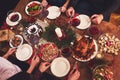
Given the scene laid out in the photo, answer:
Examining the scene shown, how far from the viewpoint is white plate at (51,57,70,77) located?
2.17 metres

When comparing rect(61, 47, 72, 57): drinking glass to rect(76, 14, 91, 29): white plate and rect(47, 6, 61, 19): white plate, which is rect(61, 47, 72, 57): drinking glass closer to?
rect(76, 14, 91, 29): white plate

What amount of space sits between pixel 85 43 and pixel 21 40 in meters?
0.74

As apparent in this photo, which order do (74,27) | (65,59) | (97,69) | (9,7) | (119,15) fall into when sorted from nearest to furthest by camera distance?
(97,69) < (65,59) < (74,27) < (119,15) < (9,7)

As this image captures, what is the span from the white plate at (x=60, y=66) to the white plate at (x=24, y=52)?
302 mm

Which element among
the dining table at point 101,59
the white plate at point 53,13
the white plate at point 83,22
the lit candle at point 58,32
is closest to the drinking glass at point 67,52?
the dining table at point 101,59

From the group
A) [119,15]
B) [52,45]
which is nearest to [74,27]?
[52,45]

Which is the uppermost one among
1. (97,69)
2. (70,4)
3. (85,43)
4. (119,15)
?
(70,4)

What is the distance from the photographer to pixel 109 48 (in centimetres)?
220

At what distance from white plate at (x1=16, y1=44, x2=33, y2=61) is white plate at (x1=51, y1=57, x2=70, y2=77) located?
302 millimetres

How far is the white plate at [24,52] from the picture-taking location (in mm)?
2324

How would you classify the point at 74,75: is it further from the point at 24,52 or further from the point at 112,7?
the point at 112,7

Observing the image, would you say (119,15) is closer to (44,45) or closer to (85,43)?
(85,43)

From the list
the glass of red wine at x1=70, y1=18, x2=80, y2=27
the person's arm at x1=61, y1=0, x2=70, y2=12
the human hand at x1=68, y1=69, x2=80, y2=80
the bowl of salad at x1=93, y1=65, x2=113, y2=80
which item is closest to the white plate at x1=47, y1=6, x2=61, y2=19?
the person's arm at x1=61, y1=0, x2=70, y2=12

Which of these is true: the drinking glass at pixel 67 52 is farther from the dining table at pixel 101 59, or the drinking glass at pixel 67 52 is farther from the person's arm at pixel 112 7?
the person's arm at pixel 112 7
